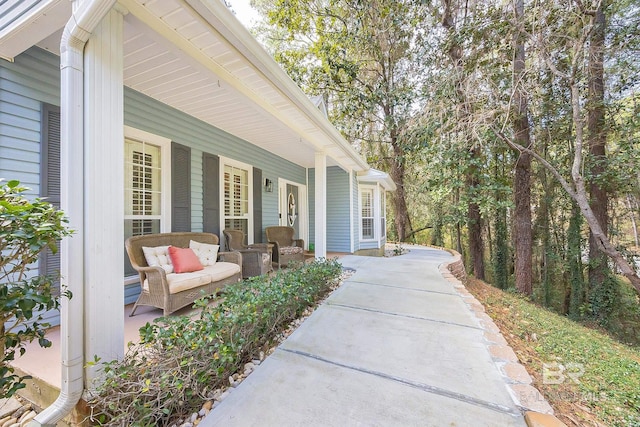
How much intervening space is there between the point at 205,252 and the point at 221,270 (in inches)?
20.5

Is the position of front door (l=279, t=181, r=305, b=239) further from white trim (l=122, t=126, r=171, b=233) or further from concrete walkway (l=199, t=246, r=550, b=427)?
concrete walkway (l=199, t=246, r=550, b=427)

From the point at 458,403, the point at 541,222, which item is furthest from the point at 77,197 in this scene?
the point at 541,222

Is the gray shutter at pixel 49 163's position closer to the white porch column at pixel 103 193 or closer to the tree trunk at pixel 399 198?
the white porch column at pixel 103 193

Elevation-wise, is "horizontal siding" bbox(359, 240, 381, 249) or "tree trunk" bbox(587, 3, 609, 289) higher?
"tree trunk" bbox(587, 3, 609, 289)

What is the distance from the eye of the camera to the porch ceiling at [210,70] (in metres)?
1.82

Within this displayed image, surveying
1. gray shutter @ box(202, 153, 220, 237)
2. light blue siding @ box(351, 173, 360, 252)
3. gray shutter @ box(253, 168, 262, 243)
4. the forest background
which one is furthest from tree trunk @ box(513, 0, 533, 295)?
gray shutter @ box(202, 153, 220, 237)

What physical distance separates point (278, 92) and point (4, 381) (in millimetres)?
2900

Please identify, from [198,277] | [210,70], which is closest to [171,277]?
[198,277]

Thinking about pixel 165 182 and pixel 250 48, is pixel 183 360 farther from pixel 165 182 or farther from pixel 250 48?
pixel 165 182

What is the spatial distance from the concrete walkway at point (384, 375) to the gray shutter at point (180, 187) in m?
2.58

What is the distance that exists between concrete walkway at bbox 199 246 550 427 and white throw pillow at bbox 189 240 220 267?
1789 mm

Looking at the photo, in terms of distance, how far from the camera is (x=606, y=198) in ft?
20.0

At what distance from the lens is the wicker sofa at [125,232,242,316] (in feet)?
8.89

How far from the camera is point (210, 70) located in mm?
2375
